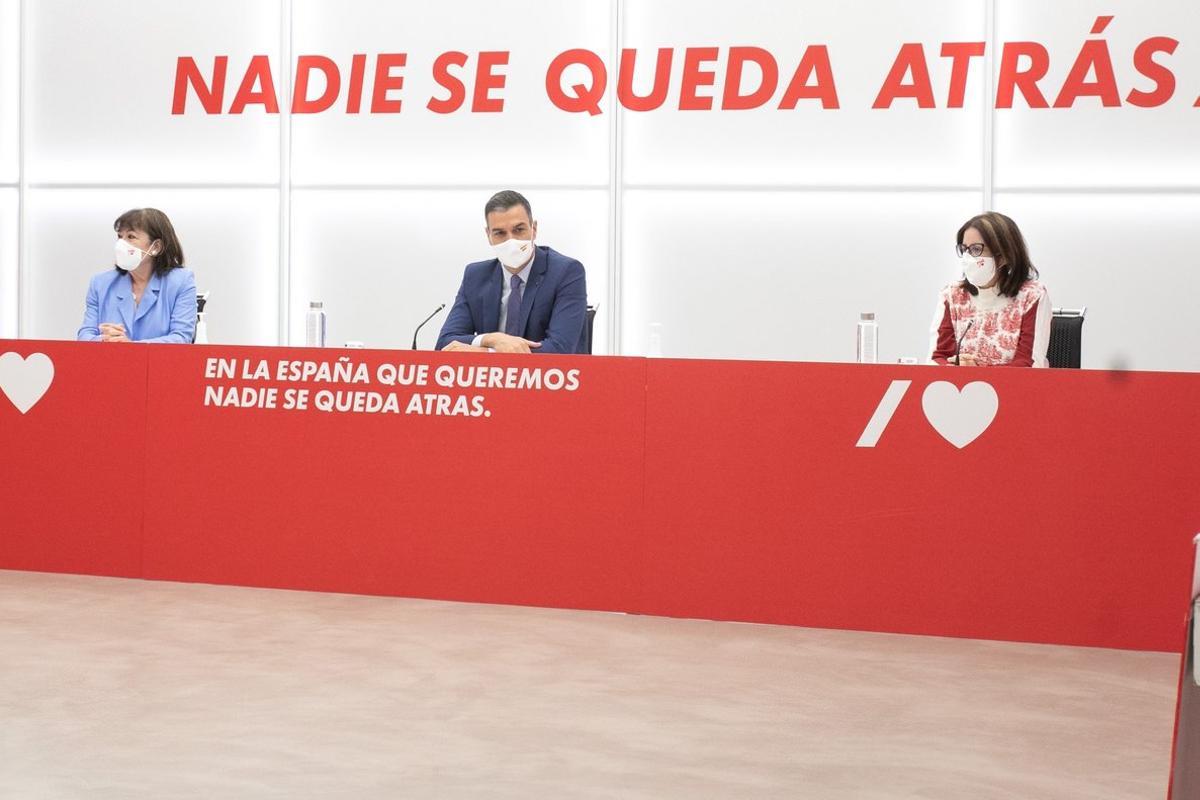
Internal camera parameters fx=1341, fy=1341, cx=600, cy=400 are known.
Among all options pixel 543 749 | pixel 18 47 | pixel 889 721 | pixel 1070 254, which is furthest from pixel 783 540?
pixel 18 47

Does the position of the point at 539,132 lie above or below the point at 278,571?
above

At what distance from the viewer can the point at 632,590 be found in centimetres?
366

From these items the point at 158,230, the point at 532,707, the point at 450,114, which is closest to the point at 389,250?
the point at 450,114

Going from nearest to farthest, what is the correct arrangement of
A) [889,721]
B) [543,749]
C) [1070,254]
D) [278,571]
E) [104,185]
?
1. [543,749]
2. [889,721]
3. [278,571]
4. [1070,254]
5. [104,185]

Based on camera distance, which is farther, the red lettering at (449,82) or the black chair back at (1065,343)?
the red lettering at (449,82)

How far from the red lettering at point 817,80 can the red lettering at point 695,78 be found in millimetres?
337

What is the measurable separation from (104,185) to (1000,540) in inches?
179

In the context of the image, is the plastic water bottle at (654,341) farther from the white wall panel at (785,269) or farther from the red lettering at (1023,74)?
the red lettering at (1023,74)

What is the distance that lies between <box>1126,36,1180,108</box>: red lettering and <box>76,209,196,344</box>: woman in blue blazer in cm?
367

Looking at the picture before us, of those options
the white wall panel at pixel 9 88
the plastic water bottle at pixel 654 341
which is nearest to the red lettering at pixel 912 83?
the plastic water bottle at pixel 654 341

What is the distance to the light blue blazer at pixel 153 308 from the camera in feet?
14.8

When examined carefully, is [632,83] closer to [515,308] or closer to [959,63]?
[959,63]

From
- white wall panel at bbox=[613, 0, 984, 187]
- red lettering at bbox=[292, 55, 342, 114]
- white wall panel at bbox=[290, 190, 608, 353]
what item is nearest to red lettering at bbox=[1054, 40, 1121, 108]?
white wall panel at bbox=[613, 0, 984, 187]

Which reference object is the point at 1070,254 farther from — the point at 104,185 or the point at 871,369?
the point at 104,185
